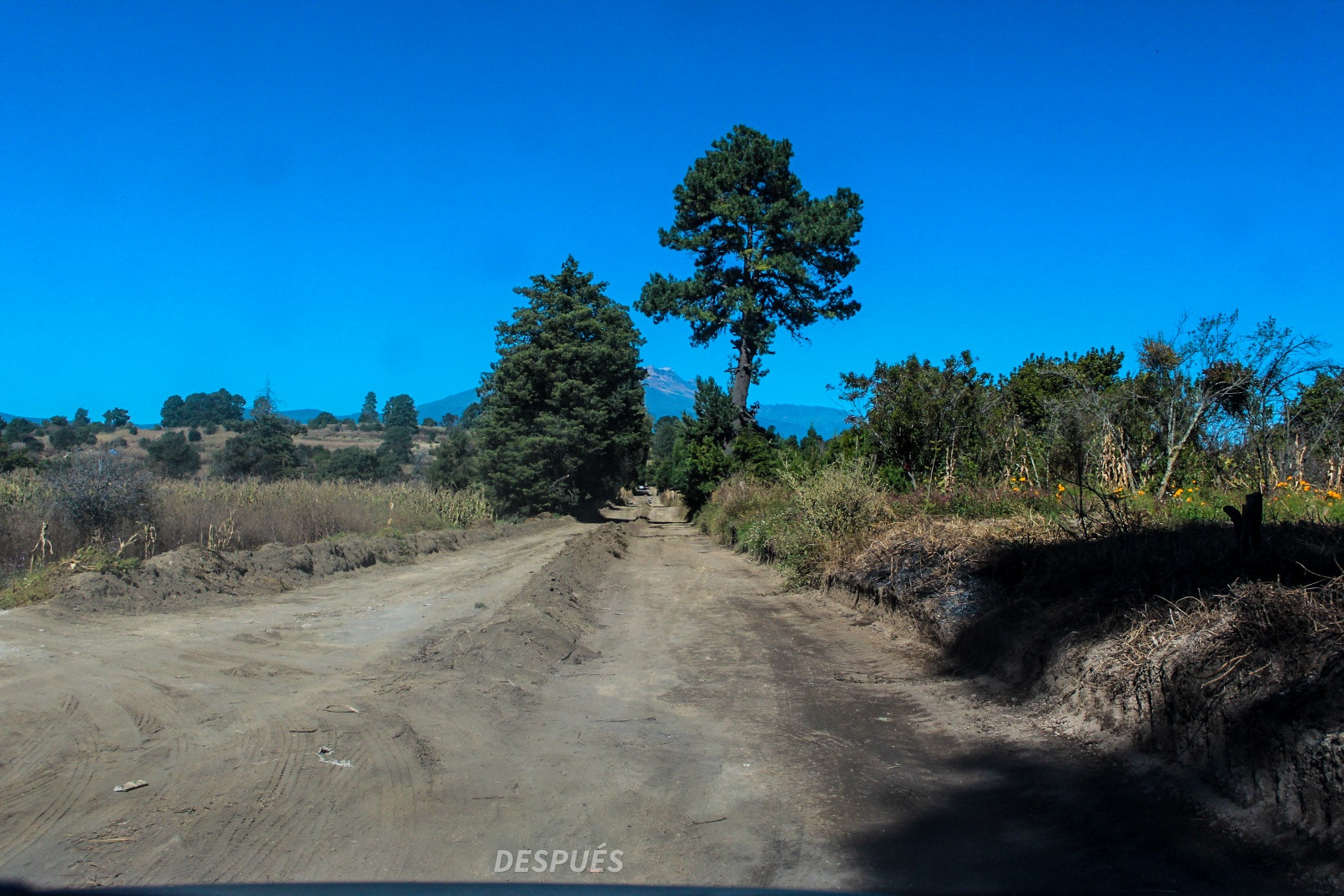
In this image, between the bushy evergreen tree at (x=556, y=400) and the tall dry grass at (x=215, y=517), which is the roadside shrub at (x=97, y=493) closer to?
the tall dry grass at (x=215, y=517)

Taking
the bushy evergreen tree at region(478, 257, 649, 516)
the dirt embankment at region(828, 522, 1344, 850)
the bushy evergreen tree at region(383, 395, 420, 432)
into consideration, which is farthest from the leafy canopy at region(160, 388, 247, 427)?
the dirt embankment at region(828, 522, 1344, 850)

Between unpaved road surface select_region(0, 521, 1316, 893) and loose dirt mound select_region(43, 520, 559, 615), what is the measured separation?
904mm

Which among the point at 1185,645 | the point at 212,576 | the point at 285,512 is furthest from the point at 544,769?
the point at 285,512

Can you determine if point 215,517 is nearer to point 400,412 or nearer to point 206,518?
point 206,518

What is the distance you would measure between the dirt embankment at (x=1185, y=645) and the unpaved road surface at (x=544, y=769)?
349 mm

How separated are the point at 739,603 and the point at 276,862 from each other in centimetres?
919

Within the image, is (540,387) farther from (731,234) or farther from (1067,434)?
(1067,434)

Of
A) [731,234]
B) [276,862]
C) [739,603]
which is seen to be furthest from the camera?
[731,234]

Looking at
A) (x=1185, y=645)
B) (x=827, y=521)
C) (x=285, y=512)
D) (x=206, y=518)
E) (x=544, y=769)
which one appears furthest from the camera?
(x=285, y=512)

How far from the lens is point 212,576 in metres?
12.4

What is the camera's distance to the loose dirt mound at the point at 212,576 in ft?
34.2

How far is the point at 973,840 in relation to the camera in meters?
4.03

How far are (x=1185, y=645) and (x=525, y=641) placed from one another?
5.73 meters

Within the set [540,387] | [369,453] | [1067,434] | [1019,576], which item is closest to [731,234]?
[540,387]
